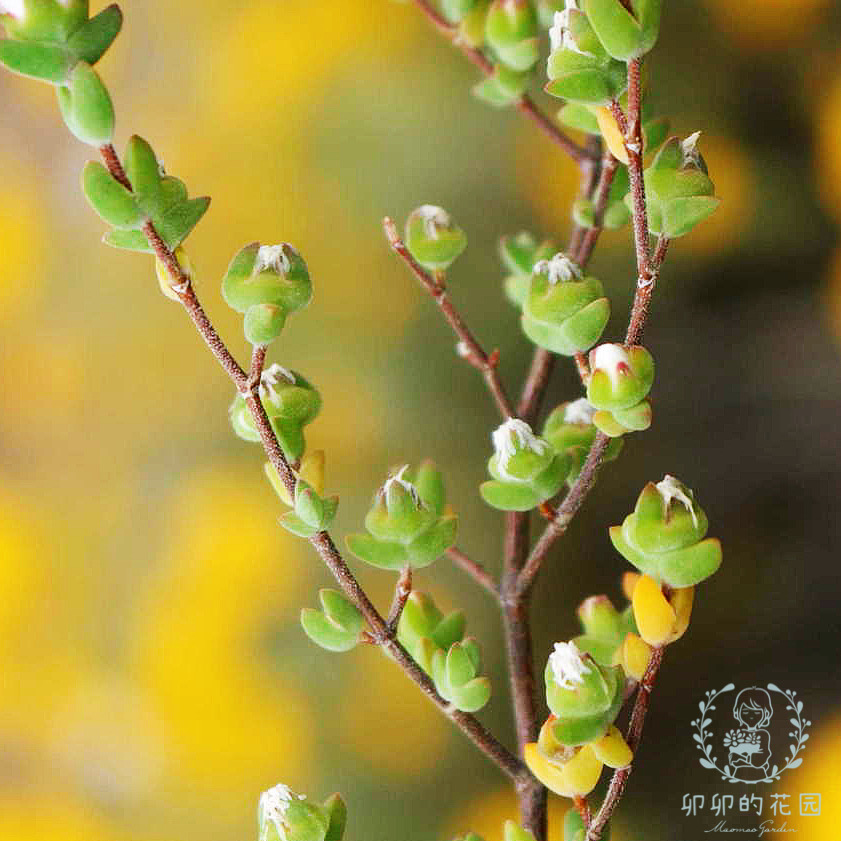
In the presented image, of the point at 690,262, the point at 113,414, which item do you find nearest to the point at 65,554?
the point at 113,414

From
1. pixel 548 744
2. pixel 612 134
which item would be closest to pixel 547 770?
pixel 548 744

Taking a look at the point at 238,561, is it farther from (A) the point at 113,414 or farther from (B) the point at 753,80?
(B) the point at 753,80

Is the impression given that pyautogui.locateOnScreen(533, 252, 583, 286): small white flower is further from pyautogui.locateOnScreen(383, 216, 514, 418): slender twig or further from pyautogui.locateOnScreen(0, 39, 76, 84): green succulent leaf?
pyautogui.locateOnScreen(0, 39, 76, 84): green succulent leaf

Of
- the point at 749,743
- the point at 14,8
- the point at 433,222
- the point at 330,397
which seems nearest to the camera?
the point at 14,8

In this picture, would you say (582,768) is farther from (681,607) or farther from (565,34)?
(565,34)

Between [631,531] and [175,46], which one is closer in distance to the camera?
[631,531]
